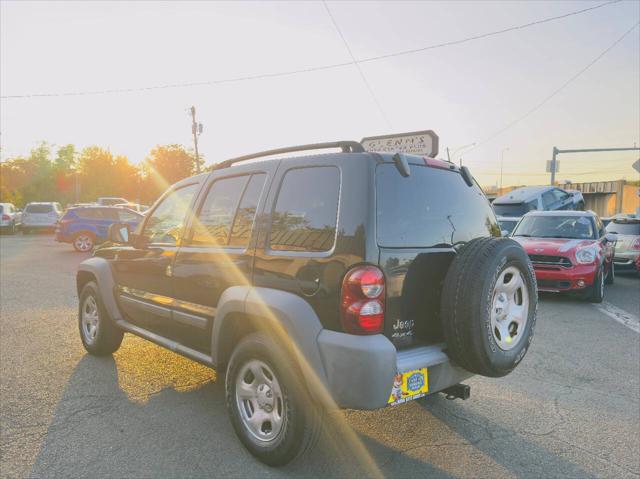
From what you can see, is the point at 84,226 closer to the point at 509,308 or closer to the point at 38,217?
the point at 38,217

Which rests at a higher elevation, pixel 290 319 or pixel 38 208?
pixel 38 208

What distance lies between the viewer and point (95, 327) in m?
4.99

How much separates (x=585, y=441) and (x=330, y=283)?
2.19 m

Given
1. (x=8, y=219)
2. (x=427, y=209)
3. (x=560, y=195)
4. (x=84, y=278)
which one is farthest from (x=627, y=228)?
(x=8, y=219)

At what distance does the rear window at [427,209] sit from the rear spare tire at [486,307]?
25cm

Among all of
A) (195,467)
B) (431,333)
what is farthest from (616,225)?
(195,467)

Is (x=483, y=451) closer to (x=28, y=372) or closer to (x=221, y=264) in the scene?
(x=221, y=264)

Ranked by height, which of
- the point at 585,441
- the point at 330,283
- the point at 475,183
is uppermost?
the point at 475,183

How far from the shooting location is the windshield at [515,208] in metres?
16.9

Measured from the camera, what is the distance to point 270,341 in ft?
9.29

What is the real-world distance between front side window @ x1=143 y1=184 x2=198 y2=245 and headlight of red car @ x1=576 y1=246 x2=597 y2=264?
22.8 feet

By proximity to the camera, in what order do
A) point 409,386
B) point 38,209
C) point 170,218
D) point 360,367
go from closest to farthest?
point 360,367, point 409,386, point 170,218, point 38,209

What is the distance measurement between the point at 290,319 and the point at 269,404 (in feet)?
2.12

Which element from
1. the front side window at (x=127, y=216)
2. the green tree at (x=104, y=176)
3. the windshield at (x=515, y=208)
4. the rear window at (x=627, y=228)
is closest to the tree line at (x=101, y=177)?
the green tree at (x=104, y=176)
